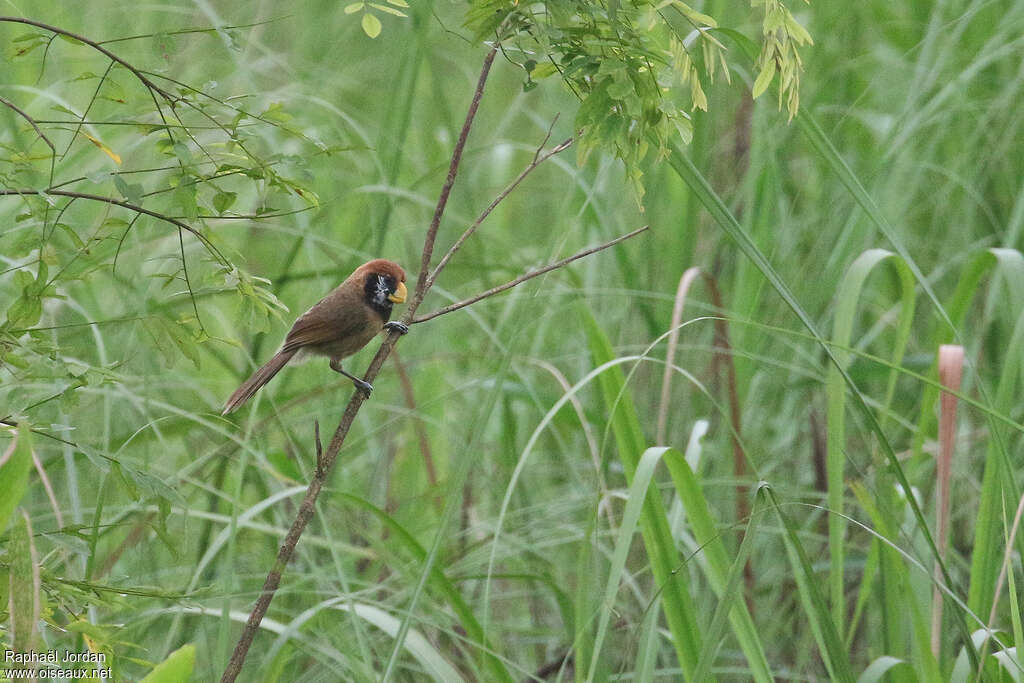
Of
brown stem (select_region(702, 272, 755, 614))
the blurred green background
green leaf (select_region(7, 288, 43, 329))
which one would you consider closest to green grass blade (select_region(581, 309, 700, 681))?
the blurred green background

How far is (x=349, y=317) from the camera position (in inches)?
111

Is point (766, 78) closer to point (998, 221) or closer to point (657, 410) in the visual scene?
point (657, 410)

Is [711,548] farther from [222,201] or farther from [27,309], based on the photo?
[27,309]

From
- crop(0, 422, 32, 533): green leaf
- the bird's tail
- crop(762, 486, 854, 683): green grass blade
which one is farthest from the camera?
the bird's tail

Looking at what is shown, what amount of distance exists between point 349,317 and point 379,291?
0.10 m

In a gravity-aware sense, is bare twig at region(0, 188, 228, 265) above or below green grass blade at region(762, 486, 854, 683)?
above

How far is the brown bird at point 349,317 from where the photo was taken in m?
2.76

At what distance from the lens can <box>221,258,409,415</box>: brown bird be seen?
2764mm

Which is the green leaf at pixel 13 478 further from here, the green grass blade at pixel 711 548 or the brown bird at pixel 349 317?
the brown bird at pixel 349 317

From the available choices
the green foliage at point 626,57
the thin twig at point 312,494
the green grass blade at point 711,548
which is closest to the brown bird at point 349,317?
the thin twig at point 312,494

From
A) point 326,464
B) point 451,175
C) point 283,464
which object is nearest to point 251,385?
point 283,464

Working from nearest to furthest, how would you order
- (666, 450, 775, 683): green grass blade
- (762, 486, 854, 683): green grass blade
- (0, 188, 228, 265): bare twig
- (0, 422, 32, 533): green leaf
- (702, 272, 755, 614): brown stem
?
(0, 422, 32, 533): green leaf
(0, 188, 228, 265): bare twig
(762, 486, 854, 683): green grass blade
(666, 450, 775, 683): green grass blade
(702, 272, 755, 614): brown stem

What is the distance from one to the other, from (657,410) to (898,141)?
101 cm

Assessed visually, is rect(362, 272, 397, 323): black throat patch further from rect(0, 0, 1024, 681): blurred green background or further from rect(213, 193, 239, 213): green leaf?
rect(213, 193, 239, 213): green leaf
